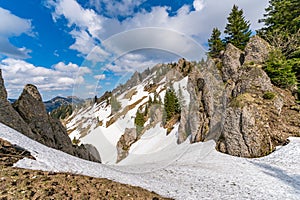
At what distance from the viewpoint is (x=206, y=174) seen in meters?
10.8

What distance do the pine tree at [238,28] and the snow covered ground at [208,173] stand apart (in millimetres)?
23260

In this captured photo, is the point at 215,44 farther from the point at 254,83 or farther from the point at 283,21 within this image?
the point at 254,83

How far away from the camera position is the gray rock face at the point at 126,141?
3001 centimetres

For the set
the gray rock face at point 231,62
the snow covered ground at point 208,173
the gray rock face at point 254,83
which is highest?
the gray rock face at point 231,62

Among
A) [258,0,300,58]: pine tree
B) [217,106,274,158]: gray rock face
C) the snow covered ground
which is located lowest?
the snow covered ground

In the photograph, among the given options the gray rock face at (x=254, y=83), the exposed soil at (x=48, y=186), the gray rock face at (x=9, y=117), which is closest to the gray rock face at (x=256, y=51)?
the gray rock face at (x=254, y=83)

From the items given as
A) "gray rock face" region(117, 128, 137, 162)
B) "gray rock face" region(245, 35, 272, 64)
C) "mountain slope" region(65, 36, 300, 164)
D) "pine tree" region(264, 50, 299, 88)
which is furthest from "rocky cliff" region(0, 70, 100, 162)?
"gray rock face" region(245, 35, 272, 64)

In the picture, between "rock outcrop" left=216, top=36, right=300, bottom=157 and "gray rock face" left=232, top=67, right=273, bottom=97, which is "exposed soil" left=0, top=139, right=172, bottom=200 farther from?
"gray rock face" left=232, top=67, right=273, bottom=97

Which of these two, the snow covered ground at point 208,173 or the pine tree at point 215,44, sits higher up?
the pine tree at point 215,44

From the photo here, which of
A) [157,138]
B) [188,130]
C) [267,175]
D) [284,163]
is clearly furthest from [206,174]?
[157,138]

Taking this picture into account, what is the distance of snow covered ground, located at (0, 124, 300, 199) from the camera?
7523 mm

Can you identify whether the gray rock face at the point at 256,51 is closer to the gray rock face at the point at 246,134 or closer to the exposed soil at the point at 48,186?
the gray rock face at the point at 246,134

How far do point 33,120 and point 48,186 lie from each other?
27.2 feet

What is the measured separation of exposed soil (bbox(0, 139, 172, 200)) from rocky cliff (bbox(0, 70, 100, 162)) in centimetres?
371
